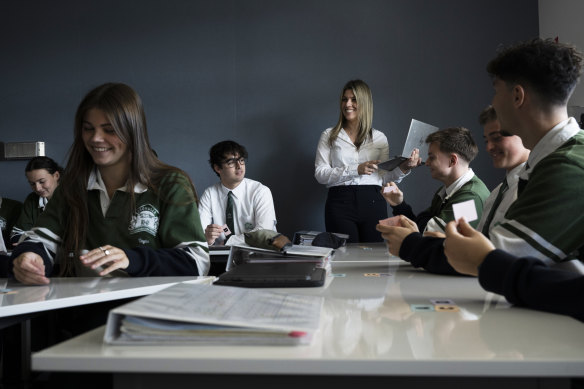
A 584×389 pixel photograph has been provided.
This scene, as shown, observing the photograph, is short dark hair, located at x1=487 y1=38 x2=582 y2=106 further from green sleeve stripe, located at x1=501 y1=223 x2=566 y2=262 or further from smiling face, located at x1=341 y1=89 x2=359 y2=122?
smiling face, located at x1=341 y1=89 x2=359 y2=122

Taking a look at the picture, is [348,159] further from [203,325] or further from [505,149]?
[203,325]

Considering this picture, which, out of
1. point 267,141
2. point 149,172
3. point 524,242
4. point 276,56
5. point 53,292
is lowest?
point 53,292

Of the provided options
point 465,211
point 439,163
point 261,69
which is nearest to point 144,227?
point 465,211

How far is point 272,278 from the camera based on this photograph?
4.31 feet

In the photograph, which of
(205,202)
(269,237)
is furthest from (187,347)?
(205,202)

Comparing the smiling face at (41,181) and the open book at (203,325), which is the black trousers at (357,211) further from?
the open book at (203,325)

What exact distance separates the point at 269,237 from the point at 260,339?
1.72 metres

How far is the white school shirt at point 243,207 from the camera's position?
3770 millimetres

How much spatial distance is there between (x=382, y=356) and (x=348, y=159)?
3.42 meters

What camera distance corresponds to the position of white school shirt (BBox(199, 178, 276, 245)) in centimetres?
377

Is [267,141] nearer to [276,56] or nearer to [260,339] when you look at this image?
[276,56]

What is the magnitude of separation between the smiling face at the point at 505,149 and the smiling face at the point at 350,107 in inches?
81.8

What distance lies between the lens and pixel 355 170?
12.9ft

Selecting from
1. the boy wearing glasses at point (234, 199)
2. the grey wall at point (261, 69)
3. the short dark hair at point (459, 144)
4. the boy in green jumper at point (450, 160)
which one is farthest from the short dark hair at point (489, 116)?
the grey wall at point (261, 69)
